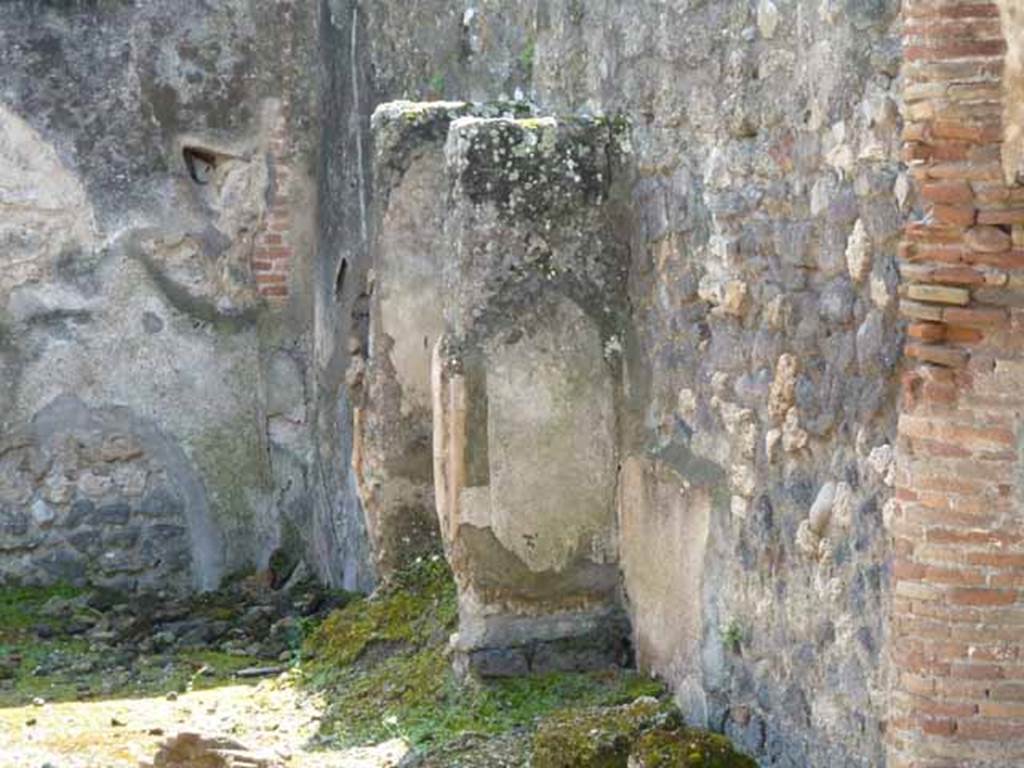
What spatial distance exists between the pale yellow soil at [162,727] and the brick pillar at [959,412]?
2137 mm

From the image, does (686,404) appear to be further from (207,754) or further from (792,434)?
(207,754)

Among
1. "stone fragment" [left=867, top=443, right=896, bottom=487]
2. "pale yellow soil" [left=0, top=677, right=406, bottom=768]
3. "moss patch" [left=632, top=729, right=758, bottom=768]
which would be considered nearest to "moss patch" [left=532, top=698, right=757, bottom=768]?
"moss patch" [left=632, top=729, right=758, bottom=768]

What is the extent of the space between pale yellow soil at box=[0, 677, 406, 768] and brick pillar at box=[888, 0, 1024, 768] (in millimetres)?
2137

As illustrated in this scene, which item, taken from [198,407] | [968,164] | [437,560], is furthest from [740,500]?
[198,407]

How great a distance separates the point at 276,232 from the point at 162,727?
11.8ft

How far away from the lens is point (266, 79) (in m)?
9.98

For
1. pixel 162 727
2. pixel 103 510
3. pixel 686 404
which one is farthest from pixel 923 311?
pixel 103 510

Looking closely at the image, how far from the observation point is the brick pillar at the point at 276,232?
10000 millimetres

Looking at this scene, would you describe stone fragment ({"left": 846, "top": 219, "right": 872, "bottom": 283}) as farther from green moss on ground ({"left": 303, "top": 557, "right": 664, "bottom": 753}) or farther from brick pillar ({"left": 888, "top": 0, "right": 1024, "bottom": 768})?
green moss on ground ({"left": 303, "top": 557, "right": 664, "bottom": 753})

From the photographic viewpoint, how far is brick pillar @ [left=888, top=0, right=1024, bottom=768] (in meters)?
4.30

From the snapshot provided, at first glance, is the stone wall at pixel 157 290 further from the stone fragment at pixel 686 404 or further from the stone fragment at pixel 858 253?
the stone fragment at pixel 858 253

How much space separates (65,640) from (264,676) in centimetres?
143

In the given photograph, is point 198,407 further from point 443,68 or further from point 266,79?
point 443,68

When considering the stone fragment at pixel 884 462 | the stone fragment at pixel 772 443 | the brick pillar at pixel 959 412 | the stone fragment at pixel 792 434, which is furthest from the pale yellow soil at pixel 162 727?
the brick pillar at pixel 959 412
